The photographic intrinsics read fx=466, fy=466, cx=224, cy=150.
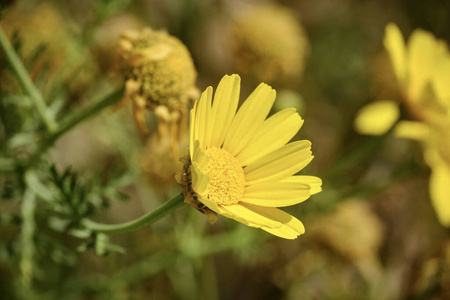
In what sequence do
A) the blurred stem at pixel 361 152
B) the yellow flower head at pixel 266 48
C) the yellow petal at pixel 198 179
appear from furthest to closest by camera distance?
the yellow flower head at pixel 266 48 < the blurred stem at pixel 361 152 < the yellow petal at pixel 198 179

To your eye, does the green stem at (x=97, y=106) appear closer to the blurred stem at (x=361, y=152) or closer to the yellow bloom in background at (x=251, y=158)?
the yellow bloom in background at (x=251, y=158)

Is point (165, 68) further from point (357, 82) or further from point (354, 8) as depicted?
point (354, 8)

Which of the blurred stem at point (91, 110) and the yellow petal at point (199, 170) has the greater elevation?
the yellow petal at point (199, 170)

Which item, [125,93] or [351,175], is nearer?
[125,93]

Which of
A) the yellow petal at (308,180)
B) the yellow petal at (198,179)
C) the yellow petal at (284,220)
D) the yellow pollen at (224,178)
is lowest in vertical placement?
the yellow petal at (284,220)

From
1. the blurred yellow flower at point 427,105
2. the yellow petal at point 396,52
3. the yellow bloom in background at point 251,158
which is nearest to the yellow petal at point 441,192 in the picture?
the blurred yellow flower at point 427,105

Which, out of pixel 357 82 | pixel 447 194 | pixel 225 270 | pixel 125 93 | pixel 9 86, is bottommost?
pixel 225 270

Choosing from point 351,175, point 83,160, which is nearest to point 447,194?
point 351,175
